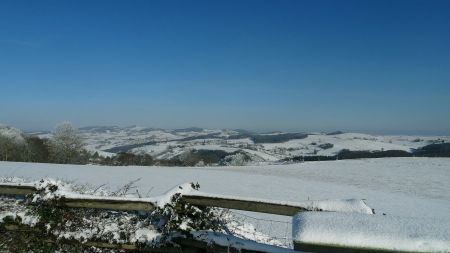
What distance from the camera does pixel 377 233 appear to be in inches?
132

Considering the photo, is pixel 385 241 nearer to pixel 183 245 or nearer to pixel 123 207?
pixel 183 245

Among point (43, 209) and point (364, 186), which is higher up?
point (43, 209)

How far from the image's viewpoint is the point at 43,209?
6566 mm

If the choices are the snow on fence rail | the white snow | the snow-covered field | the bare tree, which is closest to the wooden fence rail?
the snow on fence rail

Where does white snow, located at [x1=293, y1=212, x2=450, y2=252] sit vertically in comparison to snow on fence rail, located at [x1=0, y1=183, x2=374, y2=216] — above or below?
above

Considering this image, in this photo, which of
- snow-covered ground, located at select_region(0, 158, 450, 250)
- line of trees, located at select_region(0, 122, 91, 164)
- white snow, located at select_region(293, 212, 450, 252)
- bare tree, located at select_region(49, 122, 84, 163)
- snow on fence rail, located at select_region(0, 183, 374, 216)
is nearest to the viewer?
white snow, located at select_region(293, 212, 450, 252)

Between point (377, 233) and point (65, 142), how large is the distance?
68516 millimetres

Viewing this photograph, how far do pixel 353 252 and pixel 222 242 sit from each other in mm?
2409

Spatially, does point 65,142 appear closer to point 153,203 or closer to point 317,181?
point 317,181

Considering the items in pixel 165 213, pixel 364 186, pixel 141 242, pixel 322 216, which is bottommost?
pixel 364 186

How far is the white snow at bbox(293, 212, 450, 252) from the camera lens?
10.4 feet

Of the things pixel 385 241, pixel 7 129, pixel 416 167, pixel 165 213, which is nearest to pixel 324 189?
pixel 416 167

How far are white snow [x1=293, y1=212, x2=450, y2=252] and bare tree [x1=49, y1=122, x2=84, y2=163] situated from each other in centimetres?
6563

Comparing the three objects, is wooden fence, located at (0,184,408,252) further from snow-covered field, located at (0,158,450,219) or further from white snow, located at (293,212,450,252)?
snow-covered field, located at (0,158,450,219)
